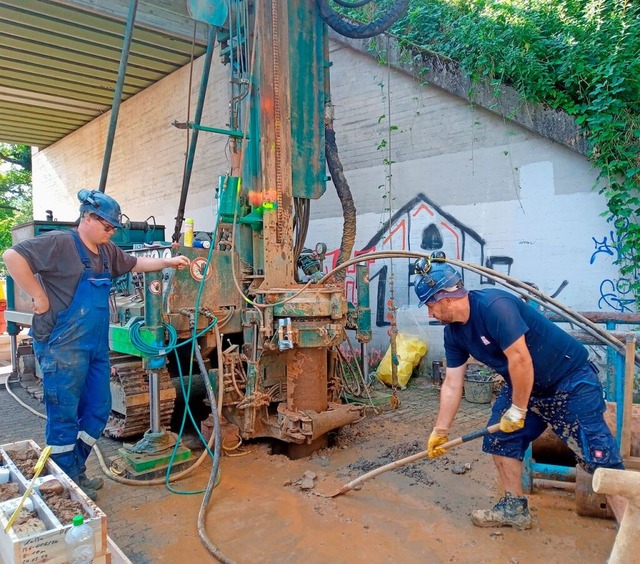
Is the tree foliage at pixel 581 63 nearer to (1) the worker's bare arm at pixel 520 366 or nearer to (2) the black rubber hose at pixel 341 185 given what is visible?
(2) the black rubber hose at pixel 341 185

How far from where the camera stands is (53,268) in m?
3.22

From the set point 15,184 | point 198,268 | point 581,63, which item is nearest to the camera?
point 198,268

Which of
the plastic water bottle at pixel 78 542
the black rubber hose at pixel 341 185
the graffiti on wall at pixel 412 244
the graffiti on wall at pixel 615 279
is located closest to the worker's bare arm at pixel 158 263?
the black rubber hose at pixel 341 185

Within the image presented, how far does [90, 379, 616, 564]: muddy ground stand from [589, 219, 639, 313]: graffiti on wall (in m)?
2.43

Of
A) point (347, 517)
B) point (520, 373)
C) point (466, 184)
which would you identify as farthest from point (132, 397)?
point (466, 184)

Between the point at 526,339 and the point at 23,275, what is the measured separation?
3004 mm

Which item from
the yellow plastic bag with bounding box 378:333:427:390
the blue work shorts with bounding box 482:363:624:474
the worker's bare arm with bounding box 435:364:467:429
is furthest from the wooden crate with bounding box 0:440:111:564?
the yellow plastic bag with bounding box 378:333:427:390

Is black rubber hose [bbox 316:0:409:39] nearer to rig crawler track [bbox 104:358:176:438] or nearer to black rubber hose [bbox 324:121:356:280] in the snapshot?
black rubber hose [bbox 324:121:356:280]

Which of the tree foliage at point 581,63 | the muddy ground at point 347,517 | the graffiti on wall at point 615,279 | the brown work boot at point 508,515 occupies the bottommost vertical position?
the muddy ground at point 347,517

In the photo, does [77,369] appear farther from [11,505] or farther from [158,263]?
[11,505]

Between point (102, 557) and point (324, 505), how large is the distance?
1.69 m

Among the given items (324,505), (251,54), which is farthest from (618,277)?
(251,54)

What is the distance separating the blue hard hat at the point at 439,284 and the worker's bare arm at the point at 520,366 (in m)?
0.39

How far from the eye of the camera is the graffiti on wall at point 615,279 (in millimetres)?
5301
